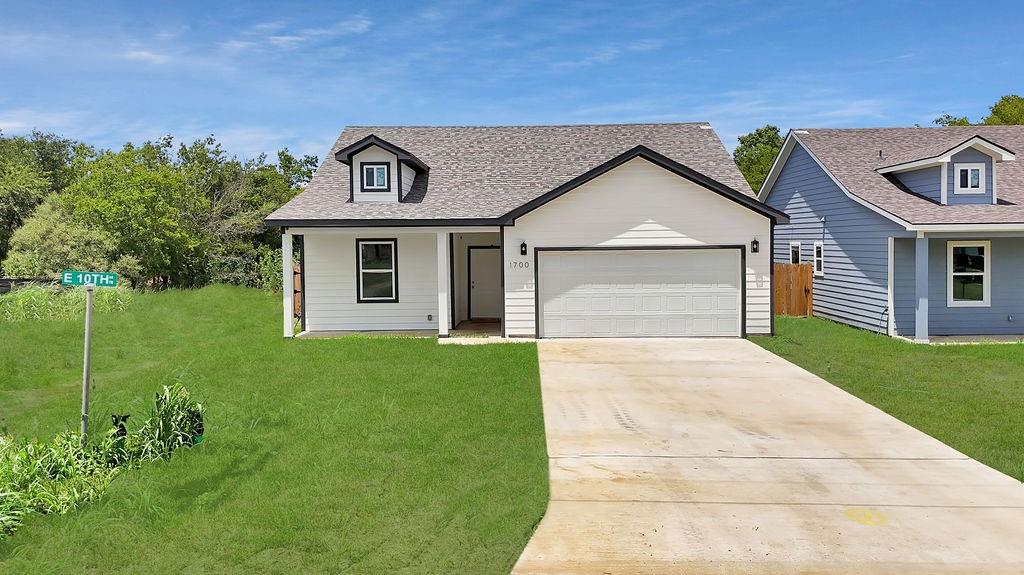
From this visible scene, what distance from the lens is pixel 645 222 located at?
1641cm

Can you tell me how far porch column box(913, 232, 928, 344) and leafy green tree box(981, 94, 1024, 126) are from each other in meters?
25.5

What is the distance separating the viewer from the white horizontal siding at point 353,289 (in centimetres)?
Answer: 1798

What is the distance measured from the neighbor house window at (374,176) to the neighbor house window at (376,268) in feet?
4.42

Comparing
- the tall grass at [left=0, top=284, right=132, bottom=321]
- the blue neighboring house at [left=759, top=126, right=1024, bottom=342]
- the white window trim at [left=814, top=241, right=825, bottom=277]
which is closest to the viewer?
the blue neighboring house at [left=759, top=126, right=1024, bottom=342]

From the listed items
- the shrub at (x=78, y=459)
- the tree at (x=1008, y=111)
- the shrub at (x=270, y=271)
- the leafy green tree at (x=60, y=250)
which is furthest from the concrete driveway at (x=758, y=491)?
the tree at (x=1008, y=111)

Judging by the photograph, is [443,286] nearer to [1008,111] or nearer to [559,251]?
[559,251]

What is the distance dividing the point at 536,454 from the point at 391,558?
8.93 ft

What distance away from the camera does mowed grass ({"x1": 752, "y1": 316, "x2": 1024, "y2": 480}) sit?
8.38 meters

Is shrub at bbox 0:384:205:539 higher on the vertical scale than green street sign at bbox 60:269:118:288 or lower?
lower

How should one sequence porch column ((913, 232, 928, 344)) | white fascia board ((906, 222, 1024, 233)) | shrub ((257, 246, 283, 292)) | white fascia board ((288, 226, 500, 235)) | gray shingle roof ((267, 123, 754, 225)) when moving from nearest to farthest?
white fascia board ((906, 222, 1024, 233)) → porch column ((913, 232, 928, 344)) → white fascia board ((288, 226, 500, 235)) → gray shingle roof ((267, 123, 754, 225)) → shrub ((257, 246, 283, 292))

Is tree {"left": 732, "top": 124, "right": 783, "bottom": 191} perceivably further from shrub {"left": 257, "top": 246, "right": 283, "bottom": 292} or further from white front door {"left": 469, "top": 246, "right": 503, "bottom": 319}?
shrub {"left": 257, "top": 246, "right": 283, "bottom": 292}

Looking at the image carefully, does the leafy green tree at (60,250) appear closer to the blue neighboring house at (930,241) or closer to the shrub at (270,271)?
the shrub at (270,271)

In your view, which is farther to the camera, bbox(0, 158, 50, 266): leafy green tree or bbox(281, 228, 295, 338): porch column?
bbox(0, 158, 50, 266): leafy green tree

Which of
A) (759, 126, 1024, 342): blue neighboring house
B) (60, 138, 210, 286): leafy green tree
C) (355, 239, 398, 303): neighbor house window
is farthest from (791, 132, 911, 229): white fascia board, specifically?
(60, 138, 210, 286): leafy green tree
